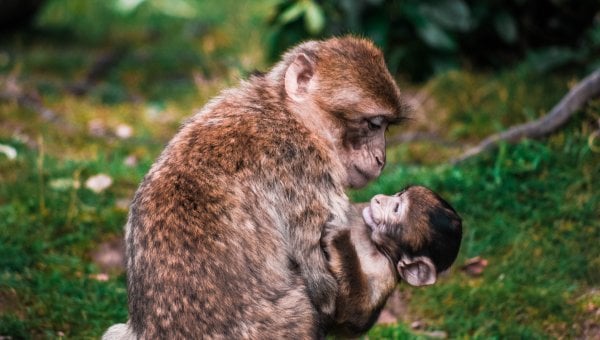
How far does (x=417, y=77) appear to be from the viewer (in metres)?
9.59

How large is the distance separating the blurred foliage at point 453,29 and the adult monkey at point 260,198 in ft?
13.6

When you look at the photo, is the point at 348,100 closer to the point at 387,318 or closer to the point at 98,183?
the point at 387,318

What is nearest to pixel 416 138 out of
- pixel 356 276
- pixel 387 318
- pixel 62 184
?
pixel 387 318

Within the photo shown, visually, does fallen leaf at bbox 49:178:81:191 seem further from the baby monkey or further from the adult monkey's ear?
the baby monkey

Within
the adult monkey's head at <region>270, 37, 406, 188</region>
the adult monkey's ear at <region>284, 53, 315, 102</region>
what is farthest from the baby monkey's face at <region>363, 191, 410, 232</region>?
the adult monkey's ear at <region>284, 53, 315, 102</region>

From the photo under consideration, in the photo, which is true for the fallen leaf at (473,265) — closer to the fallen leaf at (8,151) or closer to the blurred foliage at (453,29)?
the blurred foliage at (453,29)

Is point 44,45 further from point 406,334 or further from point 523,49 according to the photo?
point 406,334

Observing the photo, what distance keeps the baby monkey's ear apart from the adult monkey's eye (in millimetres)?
710

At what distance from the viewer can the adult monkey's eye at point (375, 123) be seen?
4.68 m

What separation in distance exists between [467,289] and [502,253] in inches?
20.8

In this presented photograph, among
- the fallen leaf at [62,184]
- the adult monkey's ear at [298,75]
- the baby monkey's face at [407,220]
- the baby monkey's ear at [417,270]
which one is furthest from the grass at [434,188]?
the adult monkey's ear at [298,75]

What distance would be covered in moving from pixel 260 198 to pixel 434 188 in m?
2.88

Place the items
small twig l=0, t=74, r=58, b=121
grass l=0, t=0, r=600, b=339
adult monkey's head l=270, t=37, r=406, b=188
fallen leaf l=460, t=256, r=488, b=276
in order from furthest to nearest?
small twig l=0, t=74, r=58, b=121, fallen leaf l=460, t=256, r=488, b=276, grass l=0, t=0, r=600, b=339, adult monkey's head l=270, t=37, r=406, b=188

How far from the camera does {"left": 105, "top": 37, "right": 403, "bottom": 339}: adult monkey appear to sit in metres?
3.84
